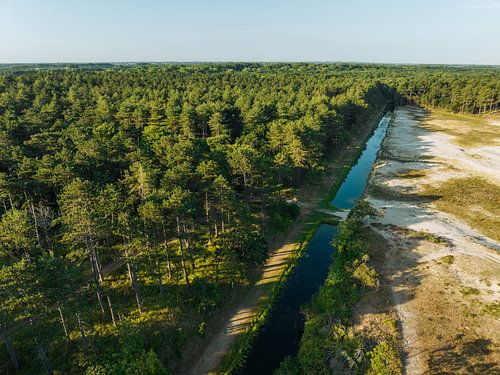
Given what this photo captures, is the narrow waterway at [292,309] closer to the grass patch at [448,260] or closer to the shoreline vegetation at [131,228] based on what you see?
the shoreline vegetation at [131,228]

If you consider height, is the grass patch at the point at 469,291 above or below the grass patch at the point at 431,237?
below

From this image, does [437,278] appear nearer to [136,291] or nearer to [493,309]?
[493,309]

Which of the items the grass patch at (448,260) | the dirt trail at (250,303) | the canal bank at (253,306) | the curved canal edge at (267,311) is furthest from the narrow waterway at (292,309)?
the grass patch at (448,260)

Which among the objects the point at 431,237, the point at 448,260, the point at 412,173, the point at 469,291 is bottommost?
the point at 469,291

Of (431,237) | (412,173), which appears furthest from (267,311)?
(412,173)

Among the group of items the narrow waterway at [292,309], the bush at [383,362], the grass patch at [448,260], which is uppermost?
the bush at [383,362]

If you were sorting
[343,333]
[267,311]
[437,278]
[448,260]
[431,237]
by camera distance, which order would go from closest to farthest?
[343,333] → [267,311] → [437,278] → [448,260] → [431,237]

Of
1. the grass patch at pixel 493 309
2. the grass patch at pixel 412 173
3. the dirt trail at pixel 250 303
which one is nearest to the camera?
the dirt trail at pixel 250 303

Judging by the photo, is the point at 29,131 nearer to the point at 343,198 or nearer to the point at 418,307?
the point at 343,198
